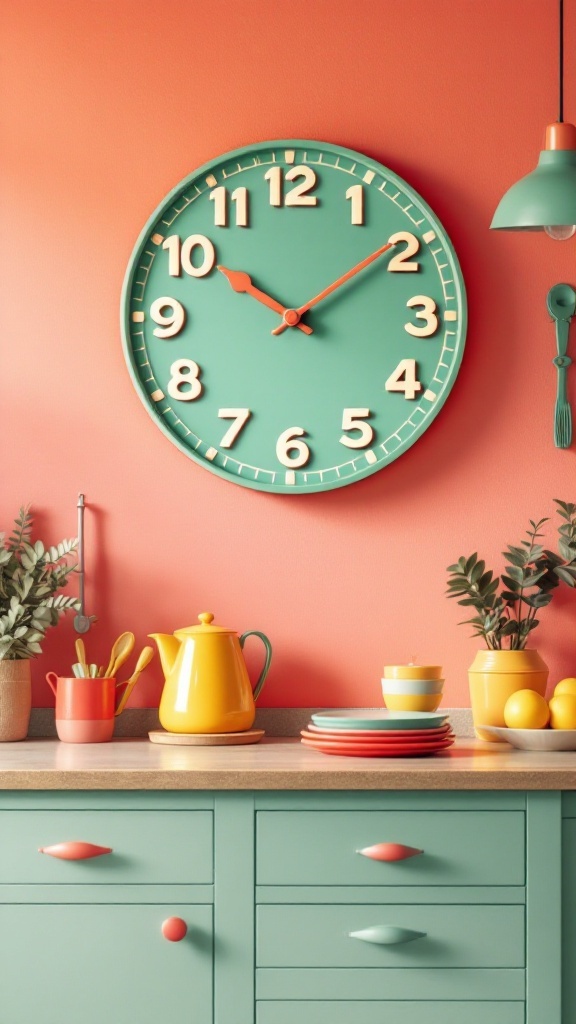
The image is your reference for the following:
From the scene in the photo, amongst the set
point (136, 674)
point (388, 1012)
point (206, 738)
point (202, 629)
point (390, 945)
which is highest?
point (202, 629)

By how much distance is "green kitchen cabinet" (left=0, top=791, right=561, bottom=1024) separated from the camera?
1.76 meters

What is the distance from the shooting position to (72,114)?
2404 millimetres

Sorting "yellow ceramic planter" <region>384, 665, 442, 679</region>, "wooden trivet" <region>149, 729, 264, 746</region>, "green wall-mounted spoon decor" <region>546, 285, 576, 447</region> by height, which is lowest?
"wooden trivet" <region>149, 729, 264, 746</region>

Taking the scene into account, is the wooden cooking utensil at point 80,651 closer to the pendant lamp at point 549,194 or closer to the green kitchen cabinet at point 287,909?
the green kitchen cabinet at point 287,909

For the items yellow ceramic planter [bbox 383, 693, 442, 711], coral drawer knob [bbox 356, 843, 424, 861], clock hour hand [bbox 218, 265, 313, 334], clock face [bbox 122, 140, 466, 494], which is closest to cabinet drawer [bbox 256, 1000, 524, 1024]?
coral drawer knob [bbox 356, 843, 424, 861]

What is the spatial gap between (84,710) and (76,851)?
1.48 ft

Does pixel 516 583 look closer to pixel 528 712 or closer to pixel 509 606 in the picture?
pixel 509 606

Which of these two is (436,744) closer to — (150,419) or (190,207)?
(150,419)

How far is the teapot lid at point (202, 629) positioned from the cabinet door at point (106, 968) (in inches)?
21.7

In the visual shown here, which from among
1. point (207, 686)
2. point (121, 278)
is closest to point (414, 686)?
point (207, 686)

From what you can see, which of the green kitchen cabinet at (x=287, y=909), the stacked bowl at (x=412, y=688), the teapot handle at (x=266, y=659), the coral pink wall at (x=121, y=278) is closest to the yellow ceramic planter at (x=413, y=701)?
the stacked bowl at (x=412, y=688)

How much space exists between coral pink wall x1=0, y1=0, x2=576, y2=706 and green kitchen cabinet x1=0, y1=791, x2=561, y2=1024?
0.58 m

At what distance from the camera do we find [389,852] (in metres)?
1.75

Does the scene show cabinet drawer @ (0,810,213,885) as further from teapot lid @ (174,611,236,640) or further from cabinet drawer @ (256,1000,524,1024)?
teapot lid @ (174,611,236,640)
